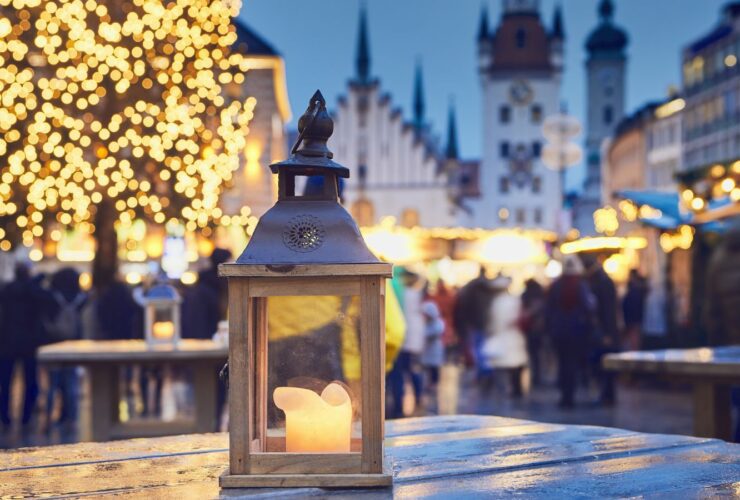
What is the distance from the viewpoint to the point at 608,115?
11500cm

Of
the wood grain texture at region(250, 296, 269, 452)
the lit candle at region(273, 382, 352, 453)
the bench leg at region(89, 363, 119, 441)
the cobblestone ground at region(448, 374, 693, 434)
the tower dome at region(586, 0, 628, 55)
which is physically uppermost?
the tower dome at region(586, 0, 628, 55)

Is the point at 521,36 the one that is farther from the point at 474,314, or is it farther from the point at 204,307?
the point at 204,307

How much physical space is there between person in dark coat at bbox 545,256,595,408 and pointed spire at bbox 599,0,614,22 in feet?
363

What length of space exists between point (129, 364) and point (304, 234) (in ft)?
22.3

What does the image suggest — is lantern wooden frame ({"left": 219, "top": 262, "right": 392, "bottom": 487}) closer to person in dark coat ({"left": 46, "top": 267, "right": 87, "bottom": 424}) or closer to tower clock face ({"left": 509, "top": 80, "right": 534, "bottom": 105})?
person in dark coat ({"left": 46, "top": 267, "right": 87, "bottom": 424})

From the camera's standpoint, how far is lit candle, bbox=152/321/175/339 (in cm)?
940

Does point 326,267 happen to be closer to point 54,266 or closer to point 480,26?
point 54,266

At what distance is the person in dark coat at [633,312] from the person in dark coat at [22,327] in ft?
28.3

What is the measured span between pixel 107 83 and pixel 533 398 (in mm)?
8653

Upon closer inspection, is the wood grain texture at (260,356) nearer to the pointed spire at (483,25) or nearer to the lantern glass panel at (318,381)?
the lantern glass panel at (318,381)

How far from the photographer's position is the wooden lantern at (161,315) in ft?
30.5

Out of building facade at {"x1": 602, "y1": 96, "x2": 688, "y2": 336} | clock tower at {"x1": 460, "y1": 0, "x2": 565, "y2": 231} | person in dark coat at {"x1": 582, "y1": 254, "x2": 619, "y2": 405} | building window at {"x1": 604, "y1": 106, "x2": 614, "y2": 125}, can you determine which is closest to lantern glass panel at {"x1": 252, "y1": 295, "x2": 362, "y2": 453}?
person in dark coat at {"x1": 582, "y1": 254, "x2": 619, "y2": 405}

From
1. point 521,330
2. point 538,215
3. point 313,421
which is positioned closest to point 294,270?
point 313,421

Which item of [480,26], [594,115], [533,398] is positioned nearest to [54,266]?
[533,398]
